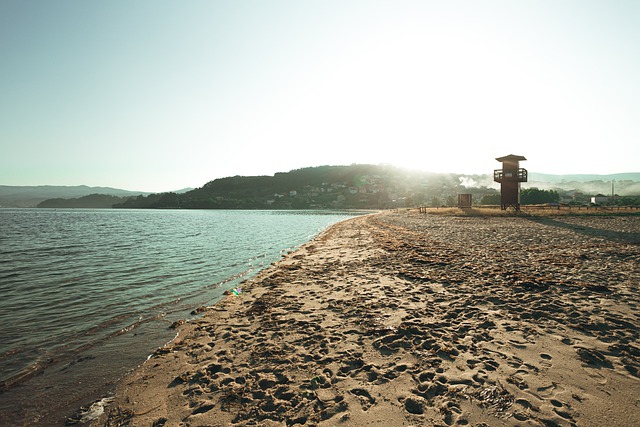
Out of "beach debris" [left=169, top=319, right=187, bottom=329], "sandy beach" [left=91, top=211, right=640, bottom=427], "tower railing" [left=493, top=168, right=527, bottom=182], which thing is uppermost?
"tower railing" [left=493, top=168, right=527, bottom=182]

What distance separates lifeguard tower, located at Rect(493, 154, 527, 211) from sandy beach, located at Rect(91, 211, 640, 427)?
45.8 metres

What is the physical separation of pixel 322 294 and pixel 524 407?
7.59 m

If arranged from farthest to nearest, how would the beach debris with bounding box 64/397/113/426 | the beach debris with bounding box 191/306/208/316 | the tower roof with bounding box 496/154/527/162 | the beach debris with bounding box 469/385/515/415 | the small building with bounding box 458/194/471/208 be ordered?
the small building with bounding box 458/194/471/208
the tower roof with bounding box 496/154/527/162
the beach debris with bounding box 191/306/208/316
the beach debris with bounding box 64/397/113/426
the beach debris with bounding box 469/385/515/415

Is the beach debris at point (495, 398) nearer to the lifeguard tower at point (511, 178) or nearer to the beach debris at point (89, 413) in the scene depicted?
the beach debris at point (89, 413)

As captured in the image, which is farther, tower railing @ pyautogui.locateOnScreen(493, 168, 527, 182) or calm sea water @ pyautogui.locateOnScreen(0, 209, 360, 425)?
tower railing @ pyautogui.locateOnScreen(493, 168, 527, 182)

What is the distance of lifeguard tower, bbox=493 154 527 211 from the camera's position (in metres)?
51.3

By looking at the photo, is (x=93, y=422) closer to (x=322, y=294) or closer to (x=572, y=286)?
(x=322, y=294)

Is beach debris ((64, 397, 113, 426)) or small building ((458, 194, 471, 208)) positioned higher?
small building ((458, 194, 471, 208))

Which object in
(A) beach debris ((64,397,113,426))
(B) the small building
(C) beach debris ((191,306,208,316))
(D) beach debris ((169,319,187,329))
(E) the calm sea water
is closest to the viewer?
(A) beach debris ((64,397,113,426))

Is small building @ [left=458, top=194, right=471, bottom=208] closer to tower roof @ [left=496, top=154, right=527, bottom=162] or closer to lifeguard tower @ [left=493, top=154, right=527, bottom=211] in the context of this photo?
lifeguard tower @ [left=493, top=154, right=527, bottom=211]

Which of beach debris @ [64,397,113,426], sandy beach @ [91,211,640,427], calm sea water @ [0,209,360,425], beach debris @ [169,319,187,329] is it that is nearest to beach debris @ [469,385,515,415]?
sandy beach @ [91,211,640,427]

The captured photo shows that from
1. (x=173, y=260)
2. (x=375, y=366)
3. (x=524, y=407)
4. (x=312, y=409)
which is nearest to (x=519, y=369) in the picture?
(x=524, y=407)

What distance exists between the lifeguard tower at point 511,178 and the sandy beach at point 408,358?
150 feet

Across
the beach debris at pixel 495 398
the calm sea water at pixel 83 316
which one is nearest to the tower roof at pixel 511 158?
the calm sea water at pixel 83 316
